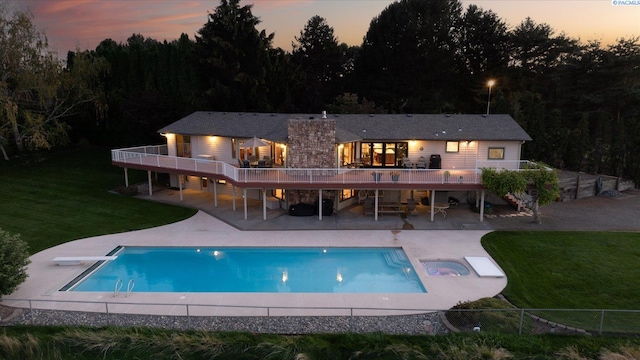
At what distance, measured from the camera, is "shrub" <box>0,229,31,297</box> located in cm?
1304

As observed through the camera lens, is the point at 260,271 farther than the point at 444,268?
Yes

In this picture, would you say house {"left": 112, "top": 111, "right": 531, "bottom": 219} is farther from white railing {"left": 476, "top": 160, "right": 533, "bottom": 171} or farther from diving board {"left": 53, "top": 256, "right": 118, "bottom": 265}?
diving board {"left": 53, "top": 256, "right": 118, "bottom": 265}

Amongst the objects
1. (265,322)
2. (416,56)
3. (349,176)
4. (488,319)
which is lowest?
(265,322)

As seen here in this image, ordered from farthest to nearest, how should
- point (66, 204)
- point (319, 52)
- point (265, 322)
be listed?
1. point (319, 52)
2. point (66, 204)
3. point (265, 322)

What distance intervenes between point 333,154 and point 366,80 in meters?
26.1

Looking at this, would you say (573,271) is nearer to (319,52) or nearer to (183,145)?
(183,145)

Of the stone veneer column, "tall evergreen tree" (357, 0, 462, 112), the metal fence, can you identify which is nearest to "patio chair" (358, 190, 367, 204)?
the stone veneer column

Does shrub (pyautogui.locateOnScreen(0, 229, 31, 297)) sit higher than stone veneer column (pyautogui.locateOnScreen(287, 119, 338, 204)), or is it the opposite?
stone veneer column (pyautogui.locateOnScreen(287, 119, 338, 204))

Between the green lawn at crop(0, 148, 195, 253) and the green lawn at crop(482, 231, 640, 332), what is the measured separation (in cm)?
1709

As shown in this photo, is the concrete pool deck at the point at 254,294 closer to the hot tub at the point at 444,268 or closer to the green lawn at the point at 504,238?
the hot tub at the point at 444,268

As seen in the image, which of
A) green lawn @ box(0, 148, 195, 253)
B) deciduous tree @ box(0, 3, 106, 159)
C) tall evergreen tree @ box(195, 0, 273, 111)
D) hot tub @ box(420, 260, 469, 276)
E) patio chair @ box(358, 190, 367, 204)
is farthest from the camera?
tall evergreen tree @ box(195, 0, 273, 111)

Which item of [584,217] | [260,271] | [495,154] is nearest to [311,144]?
[260,271]

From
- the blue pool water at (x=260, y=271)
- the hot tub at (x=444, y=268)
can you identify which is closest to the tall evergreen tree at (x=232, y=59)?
the blue pool water at (x=260, y=271)

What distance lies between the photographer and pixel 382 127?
84.8 feet
